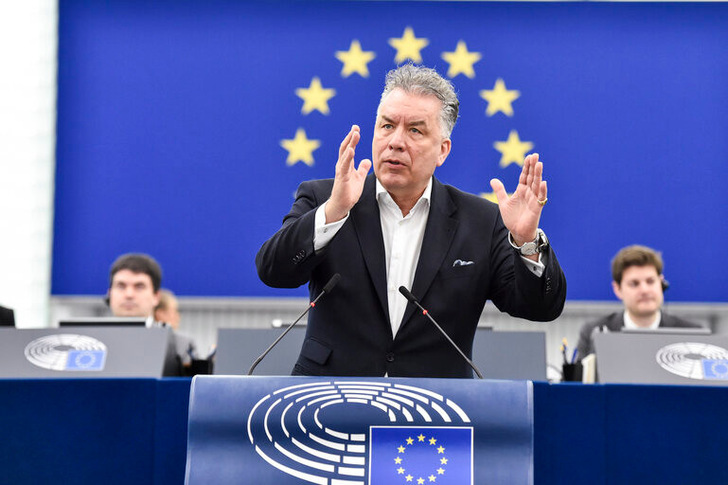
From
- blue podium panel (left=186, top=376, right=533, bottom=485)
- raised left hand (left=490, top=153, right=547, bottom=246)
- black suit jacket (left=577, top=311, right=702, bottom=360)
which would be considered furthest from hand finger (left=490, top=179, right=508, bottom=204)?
black suit jacket (left=577, top=311, right=702, bottom=360)

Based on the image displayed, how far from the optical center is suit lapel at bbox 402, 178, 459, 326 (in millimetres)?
2289

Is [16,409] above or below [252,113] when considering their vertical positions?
below

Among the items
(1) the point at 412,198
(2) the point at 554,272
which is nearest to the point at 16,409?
(1) the point at 412,198

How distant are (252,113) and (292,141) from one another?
32 cm

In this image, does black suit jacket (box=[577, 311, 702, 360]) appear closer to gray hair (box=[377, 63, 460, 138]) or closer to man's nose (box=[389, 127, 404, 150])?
gray hair (box=[377, 63, 460, 138])

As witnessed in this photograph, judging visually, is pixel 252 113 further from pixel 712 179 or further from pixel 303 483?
pixel 303 483

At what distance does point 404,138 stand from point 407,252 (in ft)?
0.94

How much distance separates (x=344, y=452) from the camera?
6.26ft

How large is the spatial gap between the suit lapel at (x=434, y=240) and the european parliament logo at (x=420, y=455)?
0.40 metres

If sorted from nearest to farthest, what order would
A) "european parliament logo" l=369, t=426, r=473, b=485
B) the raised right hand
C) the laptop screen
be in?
1. "european parliament logo" l=369, t=426, r=473, b=485
2. the raised right hand
3. the laptop screen

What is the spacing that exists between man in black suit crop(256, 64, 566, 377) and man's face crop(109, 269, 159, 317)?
2.35m

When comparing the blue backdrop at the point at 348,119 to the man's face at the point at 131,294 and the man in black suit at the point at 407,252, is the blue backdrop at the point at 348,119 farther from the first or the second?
the man in black suit at the point at 407,252

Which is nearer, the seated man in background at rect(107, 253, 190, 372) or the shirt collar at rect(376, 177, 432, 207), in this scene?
the shirt collar at rect(376, 177, 432, 207)

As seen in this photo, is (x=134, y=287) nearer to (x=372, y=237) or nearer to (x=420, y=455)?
(x=372, y=237)
